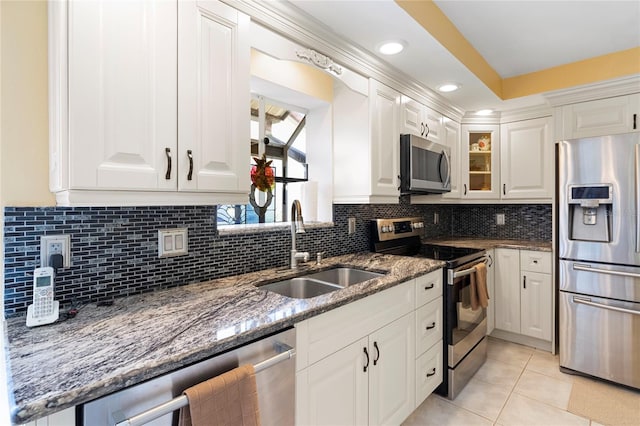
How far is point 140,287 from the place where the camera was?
1361 millimetres

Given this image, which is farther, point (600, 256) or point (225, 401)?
point (600, 256)

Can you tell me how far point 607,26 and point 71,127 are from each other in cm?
294

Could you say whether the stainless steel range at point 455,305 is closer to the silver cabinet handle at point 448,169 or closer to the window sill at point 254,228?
the silver cabinet handle at point 448,169

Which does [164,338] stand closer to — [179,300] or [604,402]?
[179,300]

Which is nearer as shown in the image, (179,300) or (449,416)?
(179,300)

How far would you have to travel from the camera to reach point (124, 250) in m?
1.32

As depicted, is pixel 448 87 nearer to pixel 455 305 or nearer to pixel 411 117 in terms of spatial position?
pixel 411 117

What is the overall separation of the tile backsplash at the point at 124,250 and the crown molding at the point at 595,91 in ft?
7.23

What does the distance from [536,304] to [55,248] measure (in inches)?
133

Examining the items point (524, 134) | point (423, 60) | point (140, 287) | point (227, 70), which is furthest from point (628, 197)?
point (140, 287)

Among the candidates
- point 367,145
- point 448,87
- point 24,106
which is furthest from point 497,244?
point 24,106

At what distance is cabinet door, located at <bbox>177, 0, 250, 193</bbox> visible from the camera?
1196 mm

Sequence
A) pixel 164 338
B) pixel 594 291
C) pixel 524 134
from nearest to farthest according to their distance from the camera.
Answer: pixel 164 338
pixel 594 291
pixel 524 134

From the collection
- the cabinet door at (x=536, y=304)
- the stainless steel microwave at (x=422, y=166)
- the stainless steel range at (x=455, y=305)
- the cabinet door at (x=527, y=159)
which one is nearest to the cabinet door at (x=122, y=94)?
the stainless steel microwave at (x=422, y=166)
